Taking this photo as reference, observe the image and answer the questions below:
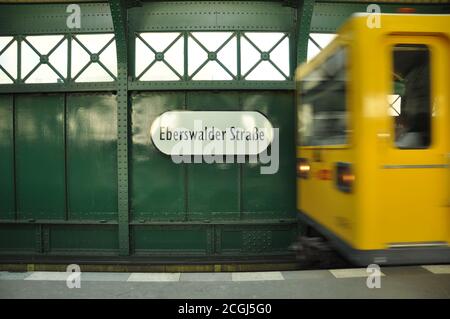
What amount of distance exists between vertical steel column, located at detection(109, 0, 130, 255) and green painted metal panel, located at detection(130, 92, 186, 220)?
144 millimetres

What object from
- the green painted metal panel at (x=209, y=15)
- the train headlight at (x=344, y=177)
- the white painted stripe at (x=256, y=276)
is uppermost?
the green painted metal panel at (x=209, y=15)

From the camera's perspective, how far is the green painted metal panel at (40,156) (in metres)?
6.80

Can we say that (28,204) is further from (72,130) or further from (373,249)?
(373,249)

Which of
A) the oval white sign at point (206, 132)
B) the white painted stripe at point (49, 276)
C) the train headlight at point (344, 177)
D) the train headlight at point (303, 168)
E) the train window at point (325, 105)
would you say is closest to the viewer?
the train headlight at point (344, 177)

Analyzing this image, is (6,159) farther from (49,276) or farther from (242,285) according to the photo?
(242,285)

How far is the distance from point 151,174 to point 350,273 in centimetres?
347

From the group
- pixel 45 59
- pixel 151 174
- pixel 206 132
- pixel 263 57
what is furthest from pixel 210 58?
pixel 45 59

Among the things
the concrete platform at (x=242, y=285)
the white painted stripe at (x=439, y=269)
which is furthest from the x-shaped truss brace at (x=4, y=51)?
the white painted stripe at (x=439, y=269)

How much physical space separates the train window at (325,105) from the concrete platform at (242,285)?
5.46 feet

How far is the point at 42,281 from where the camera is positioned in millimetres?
4754

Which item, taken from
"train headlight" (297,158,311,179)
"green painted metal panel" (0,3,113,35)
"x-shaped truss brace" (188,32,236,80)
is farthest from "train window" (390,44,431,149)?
"green painted metal panel" (0,3,113,35)

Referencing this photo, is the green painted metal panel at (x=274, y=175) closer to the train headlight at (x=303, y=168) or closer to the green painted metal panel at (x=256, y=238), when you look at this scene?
the green painted metal panel at (x=256, y=238)

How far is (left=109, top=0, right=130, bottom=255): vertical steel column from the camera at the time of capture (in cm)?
639

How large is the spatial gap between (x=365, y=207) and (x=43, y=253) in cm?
560
